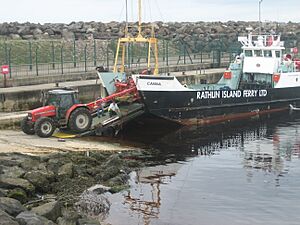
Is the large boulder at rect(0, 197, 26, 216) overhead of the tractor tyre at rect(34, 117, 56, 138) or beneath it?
beneath

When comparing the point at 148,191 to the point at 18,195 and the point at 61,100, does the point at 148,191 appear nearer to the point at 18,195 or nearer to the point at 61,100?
the point at 18,195

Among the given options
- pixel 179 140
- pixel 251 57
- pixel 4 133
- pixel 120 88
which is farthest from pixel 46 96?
pixel 251 57

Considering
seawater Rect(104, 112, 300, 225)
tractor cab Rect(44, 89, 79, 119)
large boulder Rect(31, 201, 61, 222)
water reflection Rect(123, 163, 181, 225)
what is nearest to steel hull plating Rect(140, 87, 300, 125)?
seawater Rect(104, 112, 300, 225)

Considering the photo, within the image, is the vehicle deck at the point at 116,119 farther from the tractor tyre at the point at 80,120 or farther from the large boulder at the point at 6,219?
the large boulder at the point at 6,219

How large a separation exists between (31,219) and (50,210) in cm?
108

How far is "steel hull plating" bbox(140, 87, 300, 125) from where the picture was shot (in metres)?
24.5

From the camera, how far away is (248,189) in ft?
51.5

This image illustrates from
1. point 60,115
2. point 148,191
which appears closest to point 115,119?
point 60,115

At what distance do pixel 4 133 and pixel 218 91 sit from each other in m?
10.9

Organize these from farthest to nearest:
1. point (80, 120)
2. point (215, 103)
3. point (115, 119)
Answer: point (215, 103)
point (115, 119)
point (80, 120)

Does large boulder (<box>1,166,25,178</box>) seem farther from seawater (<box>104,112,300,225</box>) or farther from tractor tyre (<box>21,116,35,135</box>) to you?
tractor tyre (<box>21,116,35,135</box>)

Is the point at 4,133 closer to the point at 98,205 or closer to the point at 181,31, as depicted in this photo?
the point at 98,205

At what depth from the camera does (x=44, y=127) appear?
20297mm

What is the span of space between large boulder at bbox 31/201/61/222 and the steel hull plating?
39.1 feet
